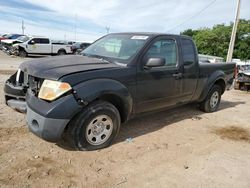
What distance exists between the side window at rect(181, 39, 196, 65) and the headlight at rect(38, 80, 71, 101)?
2.70 m

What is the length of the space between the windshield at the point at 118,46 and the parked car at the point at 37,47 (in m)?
18.3

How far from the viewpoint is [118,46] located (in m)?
4.59

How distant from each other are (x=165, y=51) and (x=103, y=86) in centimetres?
169

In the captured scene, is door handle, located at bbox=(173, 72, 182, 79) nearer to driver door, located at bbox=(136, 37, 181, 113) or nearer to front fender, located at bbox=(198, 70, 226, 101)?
driver door, located at bbox=(136, 37, 181, 113)

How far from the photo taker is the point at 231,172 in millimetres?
3561

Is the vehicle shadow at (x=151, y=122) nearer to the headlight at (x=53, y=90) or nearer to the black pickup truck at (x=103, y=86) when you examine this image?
the black pickup truck at (x=103, y=86)

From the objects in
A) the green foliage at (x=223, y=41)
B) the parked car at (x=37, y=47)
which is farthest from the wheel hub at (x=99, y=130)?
the green foliage at (x=223, y=41)

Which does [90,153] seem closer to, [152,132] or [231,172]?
[152,132]

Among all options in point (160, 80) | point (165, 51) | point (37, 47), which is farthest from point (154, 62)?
point (37, 47)

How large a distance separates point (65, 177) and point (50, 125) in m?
0.67

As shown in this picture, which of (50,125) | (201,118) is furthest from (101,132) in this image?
(201,118)

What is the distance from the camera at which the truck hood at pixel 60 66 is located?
3.47m

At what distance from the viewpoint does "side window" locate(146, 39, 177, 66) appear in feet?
14.7

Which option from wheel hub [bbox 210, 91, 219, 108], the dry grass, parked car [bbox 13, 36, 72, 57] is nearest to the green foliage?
parked car [bbox 13, 36, 72, 57]
